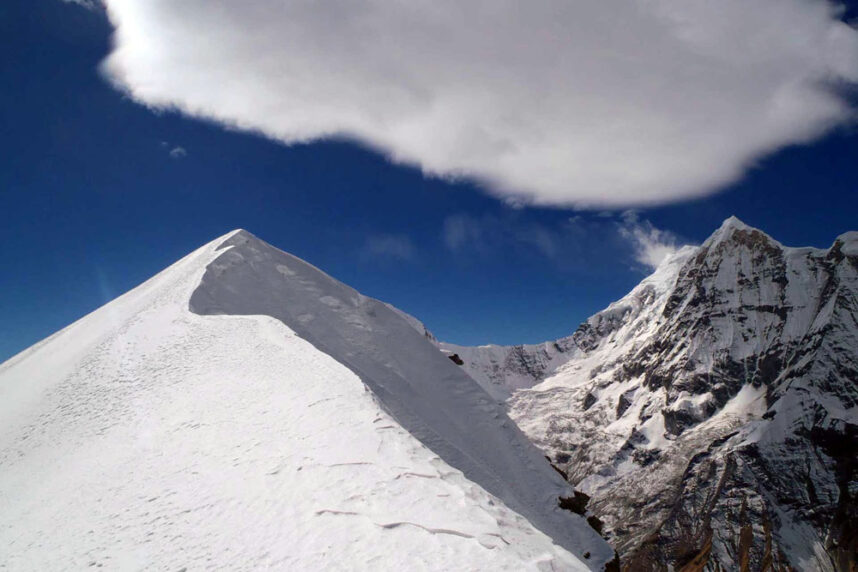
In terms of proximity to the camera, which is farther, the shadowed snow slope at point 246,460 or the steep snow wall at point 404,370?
the steep snow wall at point 404,370

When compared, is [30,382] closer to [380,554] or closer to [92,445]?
[92,445]

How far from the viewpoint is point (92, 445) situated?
1688cm

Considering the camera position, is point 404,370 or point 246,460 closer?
point 246,460

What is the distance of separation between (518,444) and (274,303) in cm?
2067

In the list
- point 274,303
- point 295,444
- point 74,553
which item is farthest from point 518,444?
point 74,553

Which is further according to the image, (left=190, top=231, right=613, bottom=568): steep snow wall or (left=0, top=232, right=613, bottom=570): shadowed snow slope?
(left=190, top=231, right=613, bottom=568): steep snow wall

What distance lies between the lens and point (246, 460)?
1203 cm

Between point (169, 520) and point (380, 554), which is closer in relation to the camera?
point (380, 554)

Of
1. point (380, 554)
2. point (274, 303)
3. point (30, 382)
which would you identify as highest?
point (274, 303)

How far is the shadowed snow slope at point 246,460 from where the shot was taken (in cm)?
839

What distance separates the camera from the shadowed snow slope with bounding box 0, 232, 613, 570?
839 centimetres

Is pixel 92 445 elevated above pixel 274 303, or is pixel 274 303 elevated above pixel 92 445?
pixel 274 303

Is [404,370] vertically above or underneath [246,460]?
above

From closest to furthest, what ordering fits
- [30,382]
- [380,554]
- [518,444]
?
[380,554], [30,382], [518,444]
